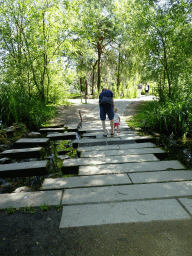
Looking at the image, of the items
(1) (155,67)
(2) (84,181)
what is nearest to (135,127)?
(1) (155,67)

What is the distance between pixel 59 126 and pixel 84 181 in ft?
15.5

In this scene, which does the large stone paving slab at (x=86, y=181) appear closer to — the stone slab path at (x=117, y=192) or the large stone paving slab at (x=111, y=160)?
the stone slab path at (x=117, y=192)

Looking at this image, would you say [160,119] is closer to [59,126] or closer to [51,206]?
[59,126]

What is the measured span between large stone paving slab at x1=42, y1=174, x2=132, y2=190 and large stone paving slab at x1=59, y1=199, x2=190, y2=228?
0.55 metres

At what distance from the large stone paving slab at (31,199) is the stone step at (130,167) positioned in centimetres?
79

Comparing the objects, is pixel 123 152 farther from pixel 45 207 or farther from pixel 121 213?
pixel 45 207

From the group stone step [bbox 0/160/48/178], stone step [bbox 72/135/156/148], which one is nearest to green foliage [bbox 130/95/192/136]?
stone step [bbox 72/135/156/148]

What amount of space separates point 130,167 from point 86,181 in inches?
36.0

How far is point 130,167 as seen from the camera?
3445mm

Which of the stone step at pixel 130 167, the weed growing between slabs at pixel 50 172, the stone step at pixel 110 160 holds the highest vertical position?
the stone step at pixel 110 160

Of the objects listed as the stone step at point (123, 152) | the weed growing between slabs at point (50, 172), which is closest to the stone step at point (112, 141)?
the weed growing between slabs at point (50, 172)

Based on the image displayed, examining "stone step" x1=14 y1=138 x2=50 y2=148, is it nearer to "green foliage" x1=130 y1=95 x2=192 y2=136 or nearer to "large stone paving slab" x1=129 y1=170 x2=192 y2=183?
"large stone paving slab" x1=129 y1=170 x2=192 y2=183

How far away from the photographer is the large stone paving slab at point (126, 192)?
2.46m

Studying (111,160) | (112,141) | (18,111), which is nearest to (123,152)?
(111,160)
